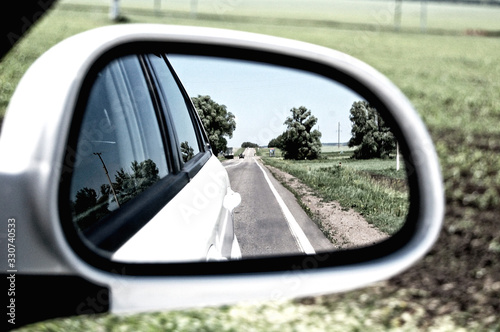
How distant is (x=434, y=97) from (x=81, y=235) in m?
15.3

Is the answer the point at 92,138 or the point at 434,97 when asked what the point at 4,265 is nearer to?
the point at 92,138

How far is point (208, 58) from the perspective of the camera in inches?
68.0

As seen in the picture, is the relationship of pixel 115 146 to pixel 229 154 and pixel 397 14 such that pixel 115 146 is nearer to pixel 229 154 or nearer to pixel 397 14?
pixel 229 154

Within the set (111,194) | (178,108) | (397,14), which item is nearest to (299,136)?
(111,194)

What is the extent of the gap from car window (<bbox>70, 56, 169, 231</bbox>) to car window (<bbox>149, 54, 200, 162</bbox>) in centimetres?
8

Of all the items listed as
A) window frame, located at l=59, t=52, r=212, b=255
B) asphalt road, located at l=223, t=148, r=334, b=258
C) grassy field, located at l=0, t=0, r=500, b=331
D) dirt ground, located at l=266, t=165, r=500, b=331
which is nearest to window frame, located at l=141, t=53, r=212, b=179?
window frame, located at l=59, t=52, r=212, b=255

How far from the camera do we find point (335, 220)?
1718 millimetres

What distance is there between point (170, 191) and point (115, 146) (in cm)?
27

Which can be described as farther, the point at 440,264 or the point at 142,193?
the point at 440,264

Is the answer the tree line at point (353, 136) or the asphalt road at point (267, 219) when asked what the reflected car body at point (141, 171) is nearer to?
the asphalt road at point (267, 219)

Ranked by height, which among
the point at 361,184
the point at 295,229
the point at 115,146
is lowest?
the point at 295,229

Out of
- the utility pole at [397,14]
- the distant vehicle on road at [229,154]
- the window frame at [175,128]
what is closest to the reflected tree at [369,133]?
the distant vehicle on road at [229,154]

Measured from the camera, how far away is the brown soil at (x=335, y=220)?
165 centimetres

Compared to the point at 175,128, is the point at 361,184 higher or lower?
lower
